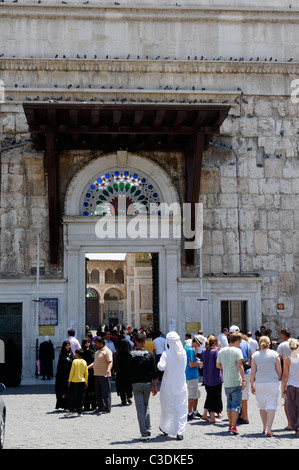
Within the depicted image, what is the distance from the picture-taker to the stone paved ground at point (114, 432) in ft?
27.8

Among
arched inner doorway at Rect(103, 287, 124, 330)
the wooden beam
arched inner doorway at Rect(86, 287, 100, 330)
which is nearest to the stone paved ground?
the wooden beam

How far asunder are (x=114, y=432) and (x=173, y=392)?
1076 mm

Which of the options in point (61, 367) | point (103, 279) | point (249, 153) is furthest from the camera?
point (103, 279)

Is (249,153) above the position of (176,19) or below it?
below

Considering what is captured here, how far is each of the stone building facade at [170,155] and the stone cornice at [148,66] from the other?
0.12ft

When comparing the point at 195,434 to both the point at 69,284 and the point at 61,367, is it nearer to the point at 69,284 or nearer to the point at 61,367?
the point at 61,367

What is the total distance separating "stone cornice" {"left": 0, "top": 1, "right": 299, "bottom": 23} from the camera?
1806 centimetres

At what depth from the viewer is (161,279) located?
693 inches

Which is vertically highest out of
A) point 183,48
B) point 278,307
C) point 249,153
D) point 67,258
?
point 183,48

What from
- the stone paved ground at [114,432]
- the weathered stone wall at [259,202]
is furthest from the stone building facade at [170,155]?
the stone paved ground at [114,432]

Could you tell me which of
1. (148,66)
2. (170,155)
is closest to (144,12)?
(148,66)

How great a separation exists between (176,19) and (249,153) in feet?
13.8

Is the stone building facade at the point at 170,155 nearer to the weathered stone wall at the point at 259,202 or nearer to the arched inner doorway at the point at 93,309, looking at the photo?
the weathered stone wall at the point at 259,202

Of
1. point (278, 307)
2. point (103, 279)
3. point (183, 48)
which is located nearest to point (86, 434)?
point (278, 307)
